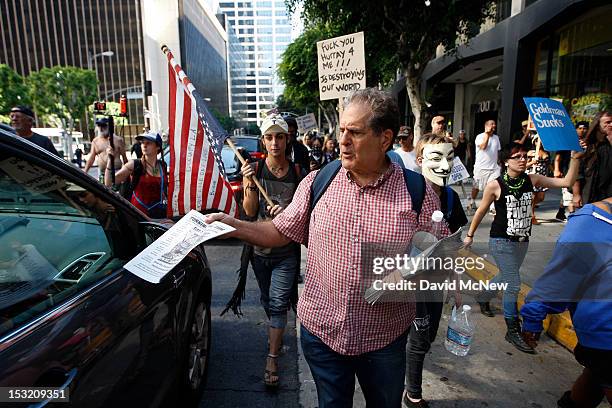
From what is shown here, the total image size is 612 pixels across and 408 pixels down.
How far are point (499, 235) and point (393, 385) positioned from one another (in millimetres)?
2234

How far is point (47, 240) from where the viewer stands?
188 centimetres

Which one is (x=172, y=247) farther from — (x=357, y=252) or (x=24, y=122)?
(x=24, y=122)

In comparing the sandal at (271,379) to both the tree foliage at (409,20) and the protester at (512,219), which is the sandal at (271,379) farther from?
the tree foliage at (409,20)

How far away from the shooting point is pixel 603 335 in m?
1.74

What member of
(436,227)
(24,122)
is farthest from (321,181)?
(24,122)

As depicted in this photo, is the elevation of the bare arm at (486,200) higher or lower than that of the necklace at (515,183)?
lower

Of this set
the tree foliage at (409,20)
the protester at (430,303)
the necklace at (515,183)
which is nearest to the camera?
the protester at (430,303)

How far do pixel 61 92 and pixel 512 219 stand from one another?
202 ft

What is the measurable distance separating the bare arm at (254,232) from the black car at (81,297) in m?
0.54

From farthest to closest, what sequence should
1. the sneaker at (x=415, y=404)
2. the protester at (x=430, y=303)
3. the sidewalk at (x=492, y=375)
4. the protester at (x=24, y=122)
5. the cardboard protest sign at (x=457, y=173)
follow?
the protester at (x=24, y=122)
the cardboard protest sign at (x=457, y=173)
the sidewalk at (x=492, y=375)
the sneaker at (x=415, y=404)
the protester at (x=430, y=303)

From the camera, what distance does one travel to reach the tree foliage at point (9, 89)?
1757 inches

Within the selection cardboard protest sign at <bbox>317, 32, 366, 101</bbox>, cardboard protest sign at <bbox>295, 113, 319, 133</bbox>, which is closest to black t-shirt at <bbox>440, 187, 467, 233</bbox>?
cardboard protest sign at <bbox>317, 32, 366, 101</bbox>

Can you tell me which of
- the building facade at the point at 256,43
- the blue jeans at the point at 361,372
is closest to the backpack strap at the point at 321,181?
the blue jeans at the point at 361,372

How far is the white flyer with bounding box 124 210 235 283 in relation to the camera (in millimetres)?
1402
